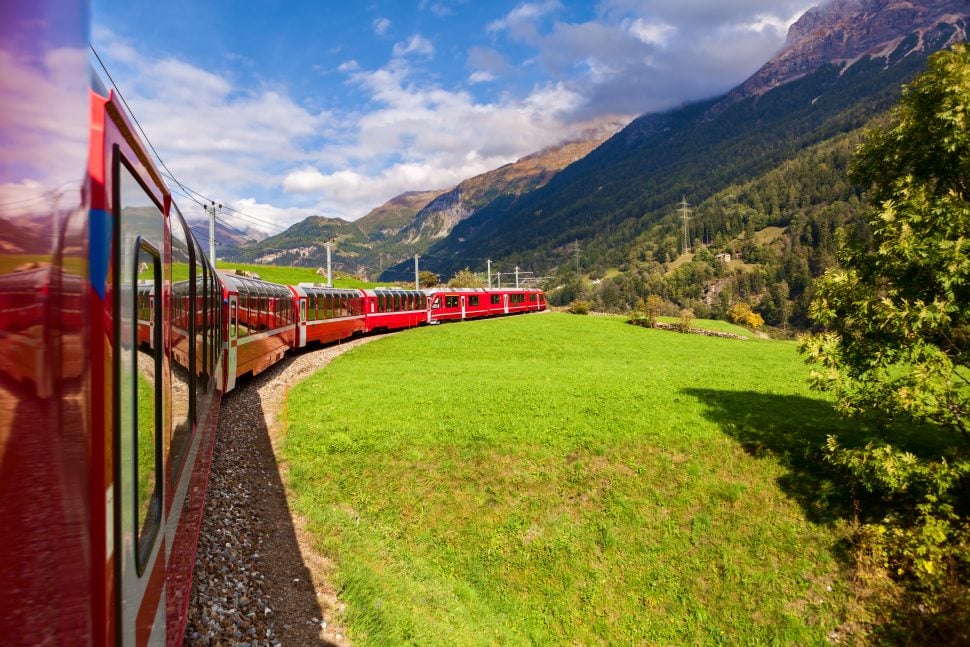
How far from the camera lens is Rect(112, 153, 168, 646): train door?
223 centimetres

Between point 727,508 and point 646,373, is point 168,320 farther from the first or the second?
point 646,373

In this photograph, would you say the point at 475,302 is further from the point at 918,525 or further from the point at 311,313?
the point at 918,525

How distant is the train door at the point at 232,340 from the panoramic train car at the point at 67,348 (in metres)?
12.4

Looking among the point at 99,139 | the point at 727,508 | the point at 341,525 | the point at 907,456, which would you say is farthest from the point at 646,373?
the point at 99,139

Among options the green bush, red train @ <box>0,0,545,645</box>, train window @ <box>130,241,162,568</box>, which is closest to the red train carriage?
train window @ <box>130,241,162,568</box>

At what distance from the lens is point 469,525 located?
1026cm

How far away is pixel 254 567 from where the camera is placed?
752 cm

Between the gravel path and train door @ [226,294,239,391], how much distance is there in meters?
2.73

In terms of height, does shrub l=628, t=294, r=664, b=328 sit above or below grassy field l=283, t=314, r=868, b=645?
above

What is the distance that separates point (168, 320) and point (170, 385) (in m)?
0.55

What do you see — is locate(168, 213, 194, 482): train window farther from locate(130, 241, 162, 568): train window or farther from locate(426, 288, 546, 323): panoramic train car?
locate(426, 288, 546, 323): panoramic train car

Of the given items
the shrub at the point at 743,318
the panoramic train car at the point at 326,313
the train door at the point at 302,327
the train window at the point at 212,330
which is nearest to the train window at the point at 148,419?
the train window at the point at 212,330

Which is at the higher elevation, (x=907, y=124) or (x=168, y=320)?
(x=907, y=124)

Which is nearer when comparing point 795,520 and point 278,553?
point 278,553
